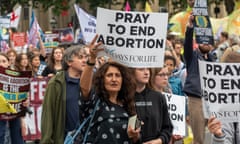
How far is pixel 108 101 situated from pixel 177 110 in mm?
2990

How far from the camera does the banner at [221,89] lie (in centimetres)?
625

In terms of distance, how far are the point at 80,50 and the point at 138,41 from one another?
1.13 metres

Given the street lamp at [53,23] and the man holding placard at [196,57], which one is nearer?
the man holding placard at [196,57]

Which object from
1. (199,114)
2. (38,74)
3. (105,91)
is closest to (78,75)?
(105,91)

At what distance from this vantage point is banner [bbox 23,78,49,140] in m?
12.0

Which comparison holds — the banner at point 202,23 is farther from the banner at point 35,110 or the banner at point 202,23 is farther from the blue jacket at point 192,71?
the banner at point 35,110

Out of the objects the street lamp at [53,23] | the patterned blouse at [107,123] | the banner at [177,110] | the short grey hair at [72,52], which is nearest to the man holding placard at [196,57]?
the banner at [177,110]

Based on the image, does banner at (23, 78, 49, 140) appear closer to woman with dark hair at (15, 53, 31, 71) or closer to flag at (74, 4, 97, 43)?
woman with dark hair at (15, 53, 31, 71)

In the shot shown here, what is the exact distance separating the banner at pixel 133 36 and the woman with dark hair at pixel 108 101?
0.27m

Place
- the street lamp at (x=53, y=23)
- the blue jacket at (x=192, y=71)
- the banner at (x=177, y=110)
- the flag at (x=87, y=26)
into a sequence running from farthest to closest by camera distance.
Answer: the street lamp at (x=53, y=23) → the flag at (x=87, y=26) → the blue jacket at (x=192, y=71) → the banner at (x=177, y=110)

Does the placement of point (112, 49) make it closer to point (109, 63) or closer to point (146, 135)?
point (109, 63)

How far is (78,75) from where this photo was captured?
24.8 ft

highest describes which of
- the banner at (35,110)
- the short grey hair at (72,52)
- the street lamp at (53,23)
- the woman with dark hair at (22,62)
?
the short grey hair at (72,52)

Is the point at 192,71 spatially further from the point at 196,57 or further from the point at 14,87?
the point at 14,87
